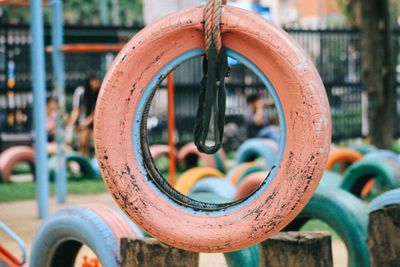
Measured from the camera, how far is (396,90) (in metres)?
19.8

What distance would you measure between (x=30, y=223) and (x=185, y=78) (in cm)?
903

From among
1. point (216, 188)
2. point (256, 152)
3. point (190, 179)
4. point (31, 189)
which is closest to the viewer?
point (216, 188)

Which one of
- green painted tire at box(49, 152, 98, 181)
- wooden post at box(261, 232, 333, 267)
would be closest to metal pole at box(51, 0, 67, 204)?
green painted tire at box(49, 152, 98, 181)

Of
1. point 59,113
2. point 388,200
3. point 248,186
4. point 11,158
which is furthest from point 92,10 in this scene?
point 388,200

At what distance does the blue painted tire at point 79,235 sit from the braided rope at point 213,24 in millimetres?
1306

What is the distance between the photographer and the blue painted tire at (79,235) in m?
4.59

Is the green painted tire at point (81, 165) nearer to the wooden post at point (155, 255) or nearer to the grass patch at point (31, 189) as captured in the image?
the grass patch at point (31, 189)

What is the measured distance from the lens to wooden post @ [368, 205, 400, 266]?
15.3 feet

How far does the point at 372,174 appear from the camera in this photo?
9.02 m

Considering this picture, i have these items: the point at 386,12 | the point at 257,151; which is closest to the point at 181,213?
the point at 257,151

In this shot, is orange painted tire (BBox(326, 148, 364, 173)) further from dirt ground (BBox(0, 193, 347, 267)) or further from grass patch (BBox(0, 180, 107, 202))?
grass patch (BBox(0, 180, 107, 202))

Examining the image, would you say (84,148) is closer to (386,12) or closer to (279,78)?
(386,12)

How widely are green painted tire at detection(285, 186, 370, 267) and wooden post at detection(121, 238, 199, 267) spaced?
1236mm

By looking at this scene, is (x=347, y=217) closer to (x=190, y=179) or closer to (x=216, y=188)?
(x=216, y=188)
